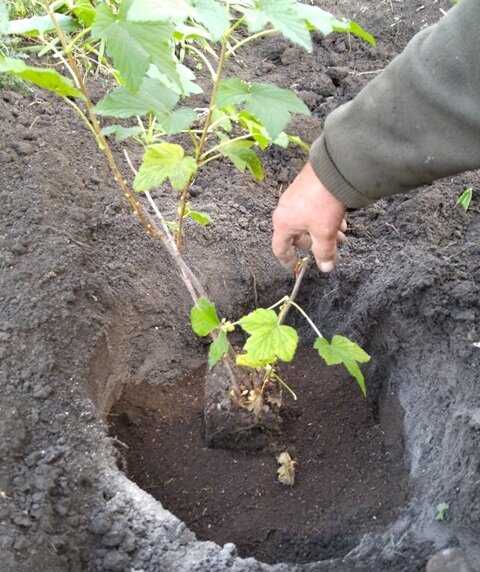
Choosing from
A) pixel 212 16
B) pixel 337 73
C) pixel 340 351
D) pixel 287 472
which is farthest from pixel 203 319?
pixel 337 73

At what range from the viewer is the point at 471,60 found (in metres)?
1.36

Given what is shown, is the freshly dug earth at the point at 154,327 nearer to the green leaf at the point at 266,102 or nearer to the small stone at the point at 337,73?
the small stone at the point at 337,73

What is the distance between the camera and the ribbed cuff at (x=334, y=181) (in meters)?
1.52

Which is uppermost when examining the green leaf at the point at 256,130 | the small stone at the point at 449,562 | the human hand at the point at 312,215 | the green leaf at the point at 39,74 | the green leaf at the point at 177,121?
the green leaf at the point at 39,74

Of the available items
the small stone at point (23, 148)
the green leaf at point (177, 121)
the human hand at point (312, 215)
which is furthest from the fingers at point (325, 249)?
the small stone at point (23, 148)

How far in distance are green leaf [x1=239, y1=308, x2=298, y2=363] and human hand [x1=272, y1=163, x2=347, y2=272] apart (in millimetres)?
201

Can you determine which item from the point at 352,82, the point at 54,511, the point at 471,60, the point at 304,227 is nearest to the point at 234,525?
the point at 54,511

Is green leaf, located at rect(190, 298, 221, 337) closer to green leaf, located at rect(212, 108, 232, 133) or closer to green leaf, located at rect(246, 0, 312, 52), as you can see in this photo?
green leaf, located at rect(212, 108, 232, 133)

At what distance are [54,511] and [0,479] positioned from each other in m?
0.15

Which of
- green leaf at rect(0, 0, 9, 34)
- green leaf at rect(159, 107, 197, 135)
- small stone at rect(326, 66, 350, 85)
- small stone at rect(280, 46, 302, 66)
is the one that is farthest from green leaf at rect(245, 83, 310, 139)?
small stone at rect(280, 46, 302, 66)

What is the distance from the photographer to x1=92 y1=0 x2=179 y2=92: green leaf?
1271 mm

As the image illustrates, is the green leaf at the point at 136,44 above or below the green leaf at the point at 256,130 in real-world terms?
above

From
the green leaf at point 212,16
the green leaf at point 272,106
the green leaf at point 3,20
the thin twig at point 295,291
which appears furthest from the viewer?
the thin twig at point 295,291

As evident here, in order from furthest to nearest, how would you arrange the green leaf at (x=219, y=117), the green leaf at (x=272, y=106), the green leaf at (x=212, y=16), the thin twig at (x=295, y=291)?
the thin twig at (x=295, y=291) < the green leaf at (x=219, y=117) < the green leaf at (x=272, y=106) < the green leaf at (x=212, y=16)
